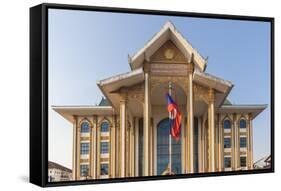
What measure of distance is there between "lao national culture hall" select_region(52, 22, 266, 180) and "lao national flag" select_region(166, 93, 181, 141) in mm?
28

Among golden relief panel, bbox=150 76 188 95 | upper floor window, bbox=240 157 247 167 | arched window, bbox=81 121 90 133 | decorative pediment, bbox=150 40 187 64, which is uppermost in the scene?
decorative pediment, bbox=150 40 187 64

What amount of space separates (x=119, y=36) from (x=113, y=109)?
634 mm

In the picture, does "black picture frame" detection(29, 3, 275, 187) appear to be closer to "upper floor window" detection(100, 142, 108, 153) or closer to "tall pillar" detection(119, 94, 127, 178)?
"tall pillar" detection(119, 94, 127, 178)

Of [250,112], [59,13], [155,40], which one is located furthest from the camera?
[250,112]

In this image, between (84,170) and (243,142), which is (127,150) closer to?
(84,170)

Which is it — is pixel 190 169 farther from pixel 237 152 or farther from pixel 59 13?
pixel 59 13

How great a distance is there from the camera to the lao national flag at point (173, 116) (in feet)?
23.6

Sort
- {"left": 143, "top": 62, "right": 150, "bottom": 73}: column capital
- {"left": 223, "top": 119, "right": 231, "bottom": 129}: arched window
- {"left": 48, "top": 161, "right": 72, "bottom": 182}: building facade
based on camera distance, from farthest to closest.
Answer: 1. {"left": 223, "top": 119, "right": 231, "bottom": 129}: arched window
2. {"left": 143, "top": 62, "right": 150, "bottom": 73}: column capital
3. {"left": 48, "top": 161, "right": 72, "bottom": 182}: building facade

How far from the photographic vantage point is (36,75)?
6.68 metres

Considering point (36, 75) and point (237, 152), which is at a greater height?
point (36, 75)

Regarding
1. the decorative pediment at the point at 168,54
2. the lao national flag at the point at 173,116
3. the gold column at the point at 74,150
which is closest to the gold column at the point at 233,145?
the lao national flag at the point at 173,116

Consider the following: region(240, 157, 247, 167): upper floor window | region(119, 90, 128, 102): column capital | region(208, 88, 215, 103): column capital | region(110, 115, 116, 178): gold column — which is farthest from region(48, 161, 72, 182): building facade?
region(240, 157, 247, 167): upper floor window

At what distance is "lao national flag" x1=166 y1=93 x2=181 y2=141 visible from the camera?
721 cm

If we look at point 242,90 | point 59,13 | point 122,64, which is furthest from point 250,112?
point 59,13
